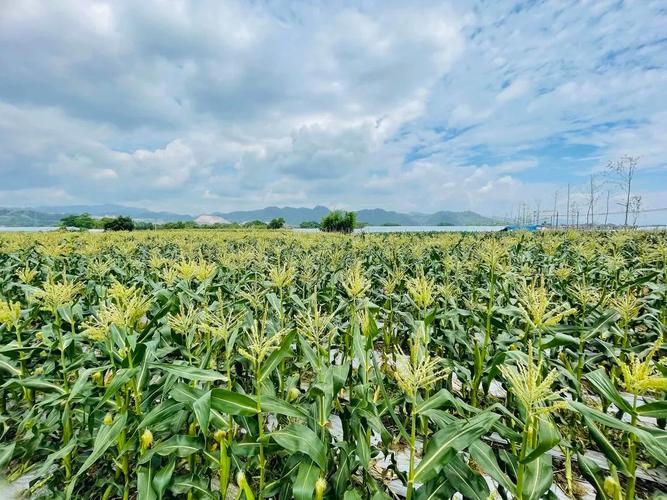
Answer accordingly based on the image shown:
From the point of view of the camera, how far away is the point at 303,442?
1605 millimetres

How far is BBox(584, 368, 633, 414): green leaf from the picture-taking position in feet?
5.01

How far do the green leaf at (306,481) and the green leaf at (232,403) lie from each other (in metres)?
0.34

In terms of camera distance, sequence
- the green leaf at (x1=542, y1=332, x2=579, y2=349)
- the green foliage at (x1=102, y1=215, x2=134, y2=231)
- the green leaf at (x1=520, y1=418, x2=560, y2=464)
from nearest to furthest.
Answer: the green leaf at (x1=520, y1=418, x2=560, y2=464)
the green leaf at (x1=542, y1=332, x2=579, y2=349)
the green foliage at (x1=102, y1=215, x2=134, y2=231)

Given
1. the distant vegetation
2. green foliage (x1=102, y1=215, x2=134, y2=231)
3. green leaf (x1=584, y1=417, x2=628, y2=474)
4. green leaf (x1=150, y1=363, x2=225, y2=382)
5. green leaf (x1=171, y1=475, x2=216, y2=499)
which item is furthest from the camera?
the distant vegetation

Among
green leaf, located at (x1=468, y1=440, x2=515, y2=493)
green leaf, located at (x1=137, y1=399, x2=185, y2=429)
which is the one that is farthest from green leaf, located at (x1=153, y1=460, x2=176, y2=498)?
green leaf, located at (x1=468, y1=440, x2=515, y2=493)

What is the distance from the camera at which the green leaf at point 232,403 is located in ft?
5.19

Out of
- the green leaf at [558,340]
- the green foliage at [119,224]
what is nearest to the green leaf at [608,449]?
the green leaf at [558,340]

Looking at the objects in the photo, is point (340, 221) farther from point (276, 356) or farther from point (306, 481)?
point (306, 481)

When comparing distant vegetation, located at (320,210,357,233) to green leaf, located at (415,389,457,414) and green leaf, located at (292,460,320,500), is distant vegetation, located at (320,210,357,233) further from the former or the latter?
green leaf, located at (292,460,320,500)

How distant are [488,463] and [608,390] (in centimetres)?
70

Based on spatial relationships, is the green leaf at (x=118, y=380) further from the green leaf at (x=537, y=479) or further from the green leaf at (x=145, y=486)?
the green leaf at (x=537, y=479)

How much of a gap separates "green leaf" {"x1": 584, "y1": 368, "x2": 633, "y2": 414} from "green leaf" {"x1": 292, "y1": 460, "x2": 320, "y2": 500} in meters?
1.40

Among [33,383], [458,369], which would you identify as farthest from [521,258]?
[33,383]

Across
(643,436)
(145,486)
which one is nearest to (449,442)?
(643,436)
